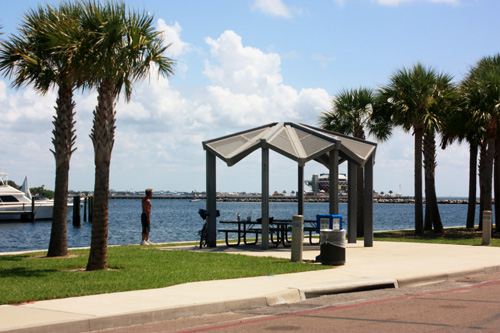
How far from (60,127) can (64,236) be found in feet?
10.9

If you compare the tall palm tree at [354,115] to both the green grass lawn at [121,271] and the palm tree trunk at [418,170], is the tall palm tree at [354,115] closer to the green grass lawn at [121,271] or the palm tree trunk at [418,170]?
the palm tree trunk at [418,170]

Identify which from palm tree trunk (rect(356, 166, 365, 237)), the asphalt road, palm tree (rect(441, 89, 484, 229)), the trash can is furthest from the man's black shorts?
palm tree (rect(441, 89, 484, 229))

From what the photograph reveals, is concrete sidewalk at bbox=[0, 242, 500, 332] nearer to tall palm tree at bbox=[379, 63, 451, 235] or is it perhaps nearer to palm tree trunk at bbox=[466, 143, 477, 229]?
tall palm tree at bbox=[379, 63, 451, 235]

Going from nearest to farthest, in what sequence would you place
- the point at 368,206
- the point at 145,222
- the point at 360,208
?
1. the point at 368,206
2. the point at 145,222
3. the point at 360,208

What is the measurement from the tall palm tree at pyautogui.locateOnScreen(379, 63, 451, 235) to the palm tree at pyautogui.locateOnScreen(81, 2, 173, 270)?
1869cm

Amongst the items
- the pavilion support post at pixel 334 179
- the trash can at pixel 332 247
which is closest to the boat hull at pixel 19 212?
the pavilion support post at pixel 334 179

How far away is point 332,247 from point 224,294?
217 inches

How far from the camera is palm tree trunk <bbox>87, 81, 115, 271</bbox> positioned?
14.3m

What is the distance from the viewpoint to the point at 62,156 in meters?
18.4

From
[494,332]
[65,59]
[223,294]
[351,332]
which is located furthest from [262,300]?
[65,59]

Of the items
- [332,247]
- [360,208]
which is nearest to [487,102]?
[360,208]

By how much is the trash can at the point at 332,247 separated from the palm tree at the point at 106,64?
5.51m

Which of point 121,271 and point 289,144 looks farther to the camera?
point 289,144

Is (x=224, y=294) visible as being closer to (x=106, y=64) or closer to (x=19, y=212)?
(x=106, y=64)
